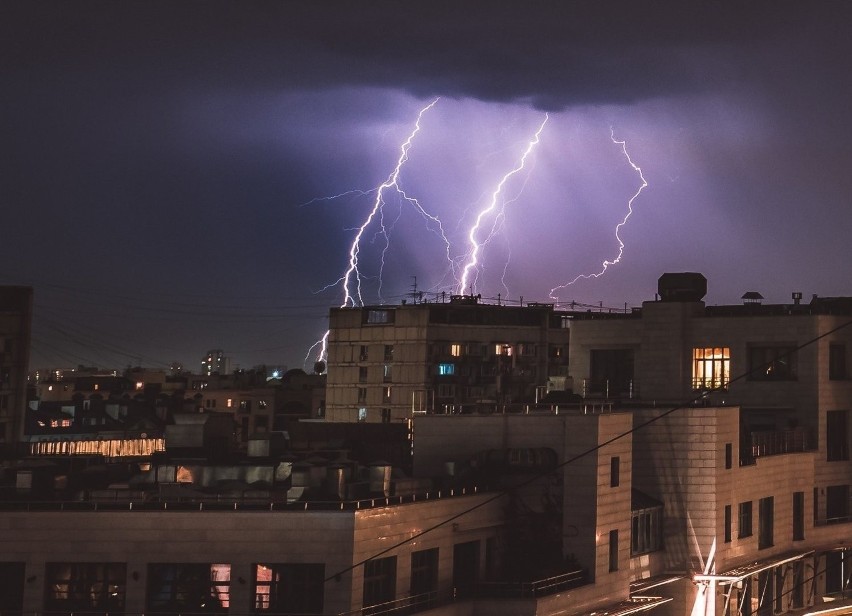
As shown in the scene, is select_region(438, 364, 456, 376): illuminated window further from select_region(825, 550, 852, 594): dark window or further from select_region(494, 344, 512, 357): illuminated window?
select_region(825, 550, 852, 594): dark window

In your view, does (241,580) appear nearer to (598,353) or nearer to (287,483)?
(287,483)

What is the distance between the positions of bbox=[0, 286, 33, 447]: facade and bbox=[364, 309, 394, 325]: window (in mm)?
30348

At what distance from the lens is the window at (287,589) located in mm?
27781

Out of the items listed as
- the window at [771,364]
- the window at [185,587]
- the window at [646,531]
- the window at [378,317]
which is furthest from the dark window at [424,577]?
the window at [378,317]

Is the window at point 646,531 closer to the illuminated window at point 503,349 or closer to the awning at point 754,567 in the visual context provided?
the awning at point 754,567

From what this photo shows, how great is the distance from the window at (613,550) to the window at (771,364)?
16.7 meters

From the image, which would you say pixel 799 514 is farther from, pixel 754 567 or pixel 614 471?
pixel 614 471


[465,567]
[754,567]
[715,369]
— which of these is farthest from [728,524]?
[465,567]

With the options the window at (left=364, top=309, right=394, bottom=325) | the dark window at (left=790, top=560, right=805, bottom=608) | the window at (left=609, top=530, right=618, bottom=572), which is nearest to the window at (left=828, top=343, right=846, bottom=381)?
the dark window at (left=790, top=560, right=805, bottom=608)

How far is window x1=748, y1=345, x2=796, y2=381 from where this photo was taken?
50.8 m

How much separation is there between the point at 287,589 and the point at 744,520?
2220 cm

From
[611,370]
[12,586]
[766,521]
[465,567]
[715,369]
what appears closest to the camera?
[12,586]

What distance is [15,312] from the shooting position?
77500 mm

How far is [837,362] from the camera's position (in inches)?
2037
